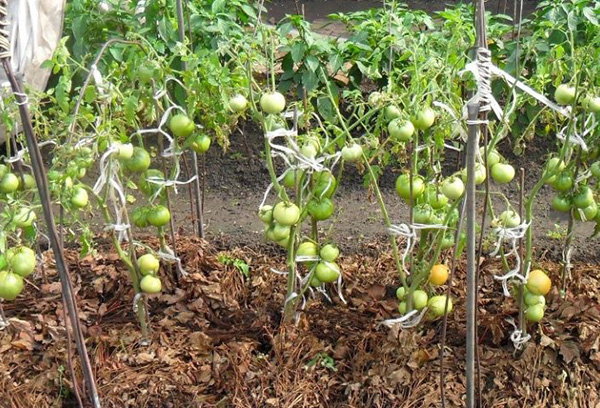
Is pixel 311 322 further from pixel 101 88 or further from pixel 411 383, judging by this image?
pixel 101 88

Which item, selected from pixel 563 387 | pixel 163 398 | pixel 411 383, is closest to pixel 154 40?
pixel 163 398

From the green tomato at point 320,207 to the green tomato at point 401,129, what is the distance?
40 cm

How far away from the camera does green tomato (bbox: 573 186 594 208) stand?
2537 millimetres

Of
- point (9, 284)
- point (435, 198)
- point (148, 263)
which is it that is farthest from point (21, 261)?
point (435, 198)

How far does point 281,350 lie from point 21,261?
0.92m

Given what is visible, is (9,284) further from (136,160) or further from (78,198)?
(136,160)

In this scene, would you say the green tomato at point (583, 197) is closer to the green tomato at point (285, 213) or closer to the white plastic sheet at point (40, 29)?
the green tomato at point (285, 213)

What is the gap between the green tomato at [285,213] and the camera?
7.95ft

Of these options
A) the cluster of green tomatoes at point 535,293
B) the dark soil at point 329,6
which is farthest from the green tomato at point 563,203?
the dark soil at point 329,6

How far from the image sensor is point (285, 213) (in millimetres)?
2422

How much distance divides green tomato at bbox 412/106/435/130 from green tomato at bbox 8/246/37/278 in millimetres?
1243

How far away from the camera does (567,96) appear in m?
2.37

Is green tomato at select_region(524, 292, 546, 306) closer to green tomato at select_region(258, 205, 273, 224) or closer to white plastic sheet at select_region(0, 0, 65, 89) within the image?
green tomato at select_region(258, 205, 273, 224)

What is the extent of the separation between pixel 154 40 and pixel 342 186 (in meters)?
1.30
